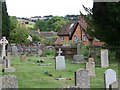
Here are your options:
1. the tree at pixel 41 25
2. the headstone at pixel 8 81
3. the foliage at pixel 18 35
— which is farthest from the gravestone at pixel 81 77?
the tree at pixel 41 25

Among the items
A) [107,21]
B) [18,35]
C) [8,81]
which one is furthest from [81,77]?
[18,35]

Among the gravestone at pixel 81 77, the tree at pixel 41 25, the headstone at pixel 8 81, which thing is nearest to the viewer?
the headstone at pixel 8 81

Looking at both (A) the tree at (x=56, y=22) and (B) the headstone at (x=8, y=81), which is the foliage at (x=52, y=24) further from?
(B) the headstone at (x=8, y=81)

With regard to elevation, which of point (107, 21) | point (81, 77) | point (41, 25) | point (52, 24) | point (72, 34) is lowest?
point (81, 77)

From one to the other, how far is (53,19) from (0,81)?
10266 cm

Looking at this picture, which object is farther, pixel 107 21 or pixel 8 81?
pixel 107 21

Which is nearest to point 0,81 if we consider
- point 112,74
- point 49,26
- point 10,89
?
point 10,89

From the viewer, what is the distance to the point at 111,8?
2042 centimetres

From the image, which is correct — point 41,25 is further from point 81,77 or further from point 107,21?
point 81,77

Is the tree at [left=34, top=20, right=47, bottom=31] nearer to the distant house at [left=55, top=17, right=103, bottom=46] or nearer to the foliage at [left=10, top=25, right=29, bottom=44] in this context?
the distant house at [left=55, top=17, right=103, bottom=46]

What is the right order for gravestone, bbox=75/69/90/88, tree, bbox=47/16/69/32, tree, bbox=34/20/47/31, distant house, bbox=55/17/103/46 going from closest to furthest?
gravestone, bbox=75/69/90/88
distant house, bbox=55/17/103/46
tree, bbox=47/16/69/32
tree, bbox=34/20/47/31

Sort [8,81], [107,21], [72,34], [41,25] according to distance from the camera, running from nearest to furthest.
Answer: [8,81], [107,21], [72,34], [41,25]

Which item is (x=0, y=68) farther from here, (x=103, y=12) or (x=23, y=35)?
(x=23, y=35)

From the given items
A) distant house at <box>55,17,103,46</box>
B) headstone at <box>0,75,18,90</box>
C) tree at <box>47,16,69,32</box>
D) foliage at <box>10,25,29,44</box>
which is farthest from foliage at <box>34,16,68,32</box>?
headstone at <box>0,75,18,90</box>
